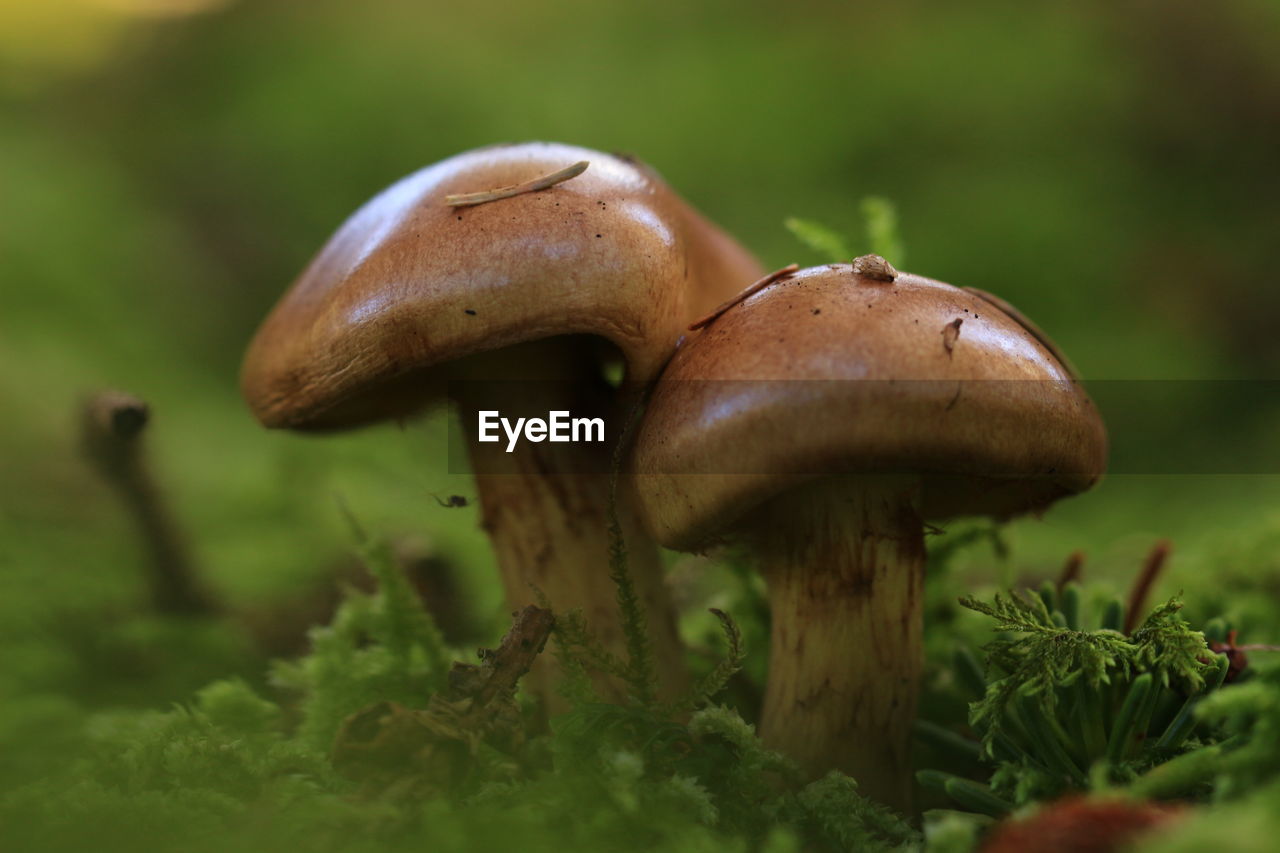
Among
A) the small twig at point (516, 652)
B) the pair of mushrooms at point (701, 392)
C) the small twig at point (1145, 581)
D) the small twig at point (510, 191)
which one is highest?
the small twig at point (510, 191)

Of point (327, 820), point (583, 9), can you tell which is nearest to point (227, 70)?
point (583, 9)

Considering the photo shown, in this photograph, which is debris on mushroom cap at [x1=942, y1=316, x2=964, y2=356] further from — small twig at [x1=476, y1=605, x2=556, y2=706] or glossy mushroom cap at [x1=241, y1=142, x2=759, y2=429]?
small twig at [x1=476, y1=605, x2=556, y2=706]

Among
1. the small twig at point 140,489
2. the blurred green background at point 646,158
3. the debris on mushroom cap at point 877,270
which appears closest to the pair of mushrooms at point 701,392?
the debris on mushroom cap at point 877,270

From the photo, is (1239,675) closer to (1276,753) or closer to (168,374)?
(1276,753)

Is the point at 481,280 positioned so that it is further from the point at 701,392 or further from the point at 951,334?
the point at 951,334

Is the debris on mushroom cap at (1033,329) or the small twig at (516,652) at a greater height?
the debris on mushroom cap at (1033,329)

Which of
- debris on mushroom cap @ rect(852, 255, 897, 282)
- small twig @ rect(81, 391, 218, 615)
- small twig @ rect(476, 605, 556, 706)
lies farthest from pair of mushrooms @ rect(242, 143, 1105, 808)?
small twig @ rect(81, 391, 218, 615)

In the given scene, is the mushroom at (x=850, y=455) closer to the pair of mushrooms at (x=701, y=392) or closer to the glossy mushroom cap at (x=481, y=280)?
the pair of mushrooms at (x=701, y=392)

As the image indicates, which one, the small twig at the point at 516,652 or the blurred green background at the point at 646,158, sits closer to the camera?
the small twig at the point at 516,652
